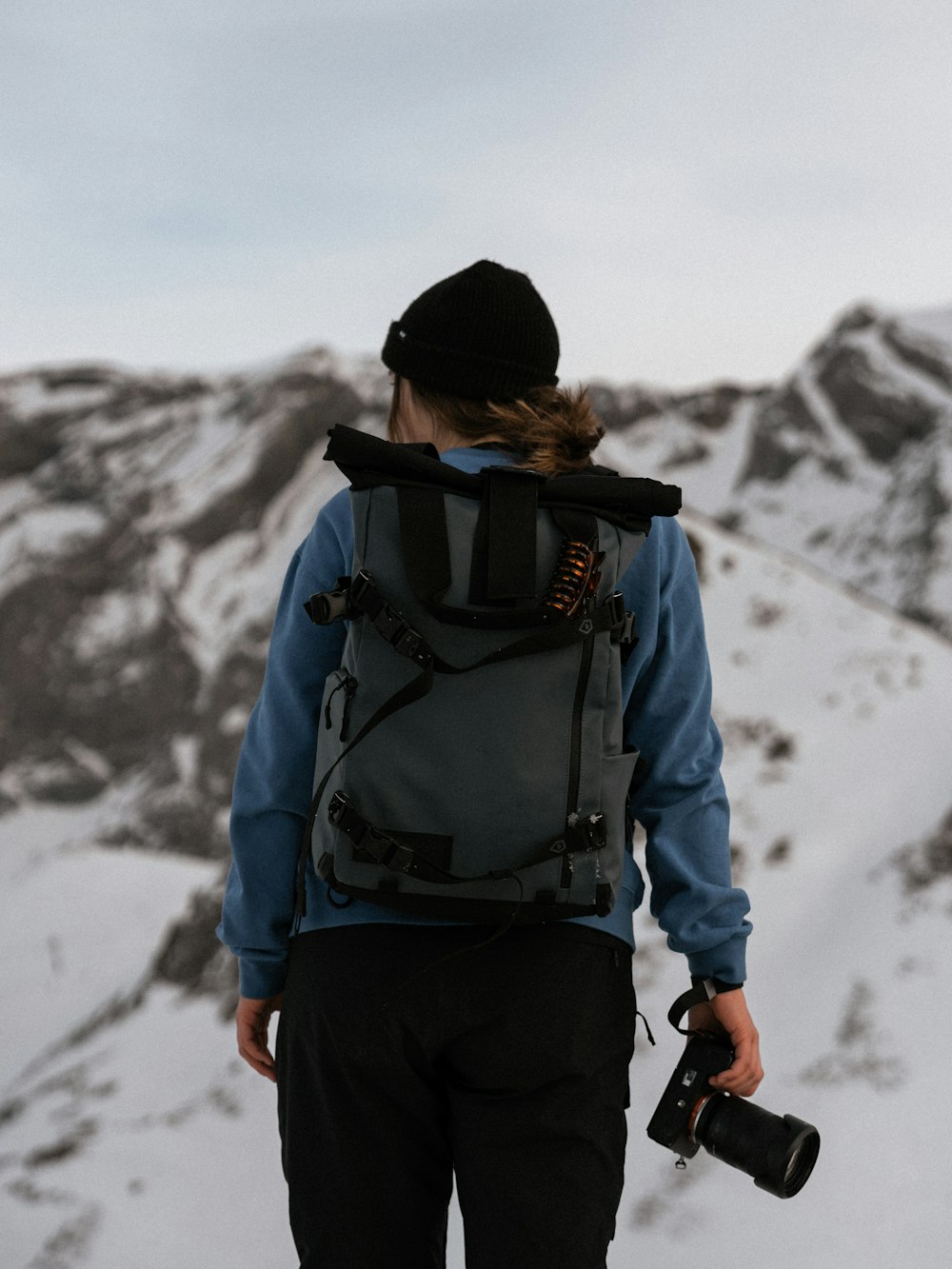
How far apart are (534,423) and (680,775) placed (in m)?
0.75

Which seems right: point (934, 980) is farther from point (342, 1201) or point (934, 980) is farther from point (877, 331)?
point (877, 331)

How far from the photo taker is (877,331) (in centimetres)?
3250

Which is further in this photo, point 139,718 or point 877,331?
point 877,331

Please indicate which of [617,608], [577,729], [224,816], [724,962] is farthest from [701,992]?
[224,816]

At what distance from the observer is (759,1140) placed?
6.52 ft

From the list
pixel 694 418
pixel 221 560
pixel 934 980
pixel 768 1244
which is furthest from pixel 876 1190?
pixel 694 418

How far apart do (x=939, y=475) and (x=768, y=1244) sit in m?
22.9

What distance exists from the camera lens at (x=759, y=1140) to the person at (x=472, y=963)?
0.19 feet

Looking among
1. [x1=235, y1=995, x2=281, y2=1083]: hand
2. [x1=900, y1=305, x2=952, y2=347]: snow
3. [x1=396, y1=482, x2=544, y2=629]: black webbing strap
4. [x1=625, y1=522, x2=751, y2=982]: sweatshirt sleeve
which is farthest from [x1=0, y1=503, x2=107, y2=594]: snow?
[x1=396, y1=482, x2=544, y2=629]: black webbing strap

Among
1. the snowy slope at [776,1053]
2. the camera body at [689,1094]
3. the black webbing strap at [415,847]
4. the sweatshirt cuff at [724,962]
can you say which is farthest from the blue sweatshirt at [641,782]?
the snowy slope at [776,1053]

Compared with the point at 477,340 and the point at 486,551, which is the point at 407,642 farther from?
the point at 477,340

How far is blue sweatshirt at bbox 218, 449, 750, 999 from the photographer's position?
208 centimetres

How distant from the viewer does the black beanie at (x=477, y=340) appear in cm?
215

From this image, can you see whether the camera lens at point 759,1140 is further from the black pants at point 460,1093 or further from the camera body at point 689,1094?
the black pants at point 460,1093
